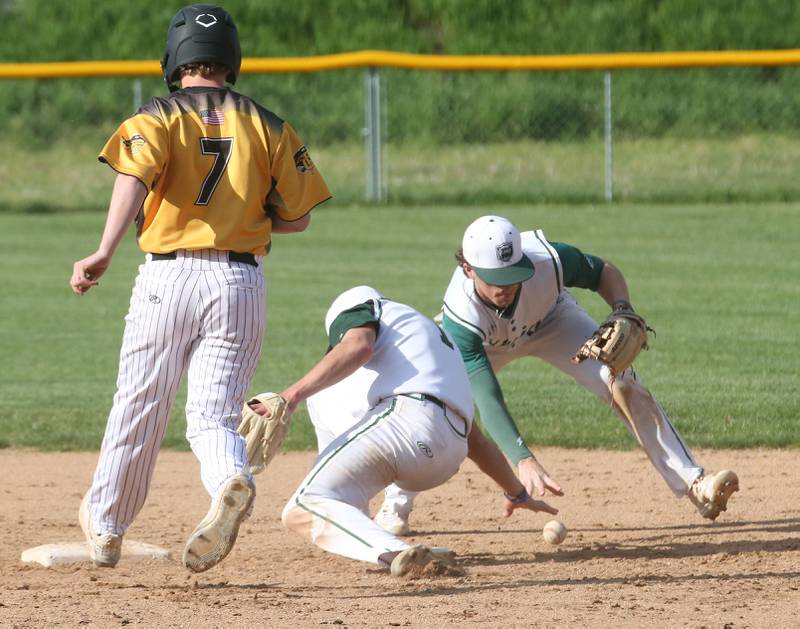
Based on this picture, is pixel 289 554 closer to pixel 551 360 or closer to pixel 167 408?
pixel 167 408

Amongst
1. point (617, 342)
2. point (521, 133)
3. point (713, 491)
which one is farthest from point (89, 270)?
point (521, 133)

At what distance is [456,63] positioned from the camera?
59.4ft

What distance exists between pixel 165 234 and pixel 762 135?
50.3ft

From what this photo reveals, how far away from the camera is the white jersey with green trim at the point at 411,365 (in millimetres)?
5129

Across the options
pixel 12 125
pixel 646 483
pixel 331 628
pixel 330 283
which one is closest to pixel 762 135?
pixel 330 283

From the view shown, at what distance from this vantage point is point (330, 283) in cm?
1324

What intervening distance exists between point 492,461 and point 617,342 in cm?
71

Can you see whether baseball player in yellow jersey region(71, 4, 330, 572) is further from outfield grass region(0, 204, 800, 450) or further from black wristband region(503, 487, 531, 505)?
outfield grass region(0, 204, 800, 450)

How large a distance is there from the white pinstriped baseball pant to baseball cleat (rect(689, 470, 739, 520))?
2158 mm

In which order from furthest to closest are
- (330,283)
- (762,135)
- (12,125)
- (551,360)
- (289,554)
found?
(12,125)
(762,135)
(330,283)
(551,360)
(289,554)

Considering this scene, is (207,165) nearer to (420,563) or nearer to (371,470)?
(371,470)

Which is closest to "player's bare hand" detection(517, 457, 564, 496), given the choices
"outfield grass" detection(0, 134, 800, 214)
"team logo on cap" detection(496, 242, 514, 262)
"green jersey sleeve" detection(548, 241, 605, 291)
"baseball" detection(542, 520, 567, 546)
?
"baseball" detection(542, 520, 567, 546)

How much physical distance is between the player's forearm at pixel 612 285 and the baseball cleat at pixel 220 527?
7.08 ft

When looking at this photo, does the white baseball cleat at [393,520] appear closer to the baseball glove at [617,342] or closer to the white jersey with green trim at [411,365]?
the white jersey with green trim at [411,365]
